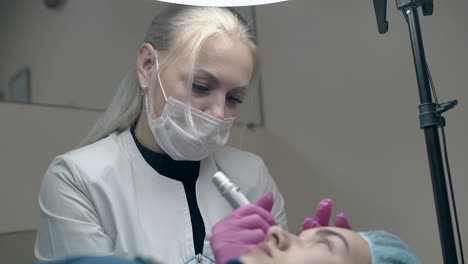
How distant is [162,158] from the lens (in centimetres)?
118

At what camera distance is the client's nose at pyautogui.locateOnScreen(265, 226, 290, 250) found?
0.74 meters

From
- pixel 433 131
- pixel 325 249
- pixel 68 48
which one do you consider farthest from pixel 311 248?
pixel 68 48

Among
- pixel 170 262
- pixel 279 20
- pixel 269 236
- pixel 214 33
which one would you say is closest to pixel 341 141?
pixel 279 20

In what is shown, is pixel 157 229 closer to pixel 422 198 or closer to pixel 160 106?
pixel 160 106

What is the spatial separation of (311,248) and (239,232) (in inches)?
4.9

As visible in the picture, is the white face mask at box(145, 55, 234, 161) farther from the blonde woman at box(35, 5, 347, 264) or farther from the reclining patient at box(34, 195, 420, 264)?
the reclining patient at box(34, 195, 420, 264)

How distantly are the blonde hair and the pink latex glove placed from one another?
0.40 meters

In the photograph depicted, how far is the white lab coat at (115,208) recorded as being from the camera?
102 centimetres

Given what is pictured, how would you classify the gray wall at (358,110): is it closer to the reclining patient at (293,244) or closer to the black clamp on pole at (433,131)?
the black clamp on pole at (433,131)

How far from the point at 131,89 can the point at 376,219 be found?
0.92 meters

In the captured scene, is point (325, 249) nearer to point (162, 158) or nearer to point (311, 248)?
point (311, 248)

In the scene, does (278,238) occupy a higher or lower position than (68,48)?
lower

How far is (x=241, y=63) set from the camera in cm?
114

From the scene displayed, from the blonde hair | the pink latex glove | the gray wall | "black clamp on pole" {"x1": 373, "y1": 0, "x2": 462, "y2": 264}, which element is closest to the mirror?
the blonde hair
